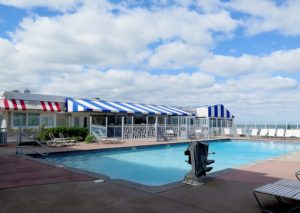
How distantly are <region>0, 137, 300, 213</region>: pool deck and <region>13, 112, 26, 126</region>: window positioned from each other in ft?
46.1

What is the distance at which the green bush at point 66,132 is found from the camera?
1650 cm

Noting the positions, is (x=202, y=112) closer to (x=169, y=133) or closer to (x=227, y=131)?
(x=227, y=131)

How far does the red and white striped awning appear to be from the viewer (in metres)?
19.2

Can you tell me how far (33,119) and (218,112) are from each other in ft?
55.9

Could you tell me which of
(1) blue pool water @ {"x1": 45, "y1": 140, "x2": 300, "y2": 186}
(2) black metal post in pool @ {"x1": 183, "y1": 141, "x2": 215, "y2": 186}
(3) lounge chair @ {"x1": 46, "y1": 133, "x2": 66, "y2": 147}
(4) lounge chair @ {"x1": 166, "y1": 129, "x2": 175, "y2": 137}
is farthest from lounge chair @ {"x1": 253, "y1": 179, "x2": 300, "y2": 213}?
(4) lounge chair @ {"x1": 166, "y1": 129, "x2": 175, "y2": 137}

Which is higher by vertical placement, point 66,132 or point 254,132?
point 66,132

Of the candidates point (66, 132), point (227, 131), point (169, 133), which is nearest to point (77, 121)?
point (66, 132)

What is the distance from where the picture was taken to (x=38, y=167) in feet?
27.2

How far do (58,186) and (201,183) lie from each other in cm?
291

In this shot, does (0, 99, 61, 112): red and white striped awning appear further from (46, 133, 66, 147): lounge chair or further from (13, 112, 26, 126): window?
(46, 133, 66, 147): lounge chair

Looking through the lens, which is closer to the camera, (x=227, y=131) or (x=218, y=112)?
(x=227, y=131)

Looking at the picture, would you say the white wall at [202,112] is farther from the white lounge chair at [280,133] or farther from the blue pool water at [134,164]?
the blue pool water at [134,164]

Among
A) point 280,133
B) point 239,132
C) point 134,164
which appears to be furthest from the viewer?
point 239,132

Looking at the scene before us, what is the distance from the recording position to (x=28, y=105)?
20.5m
